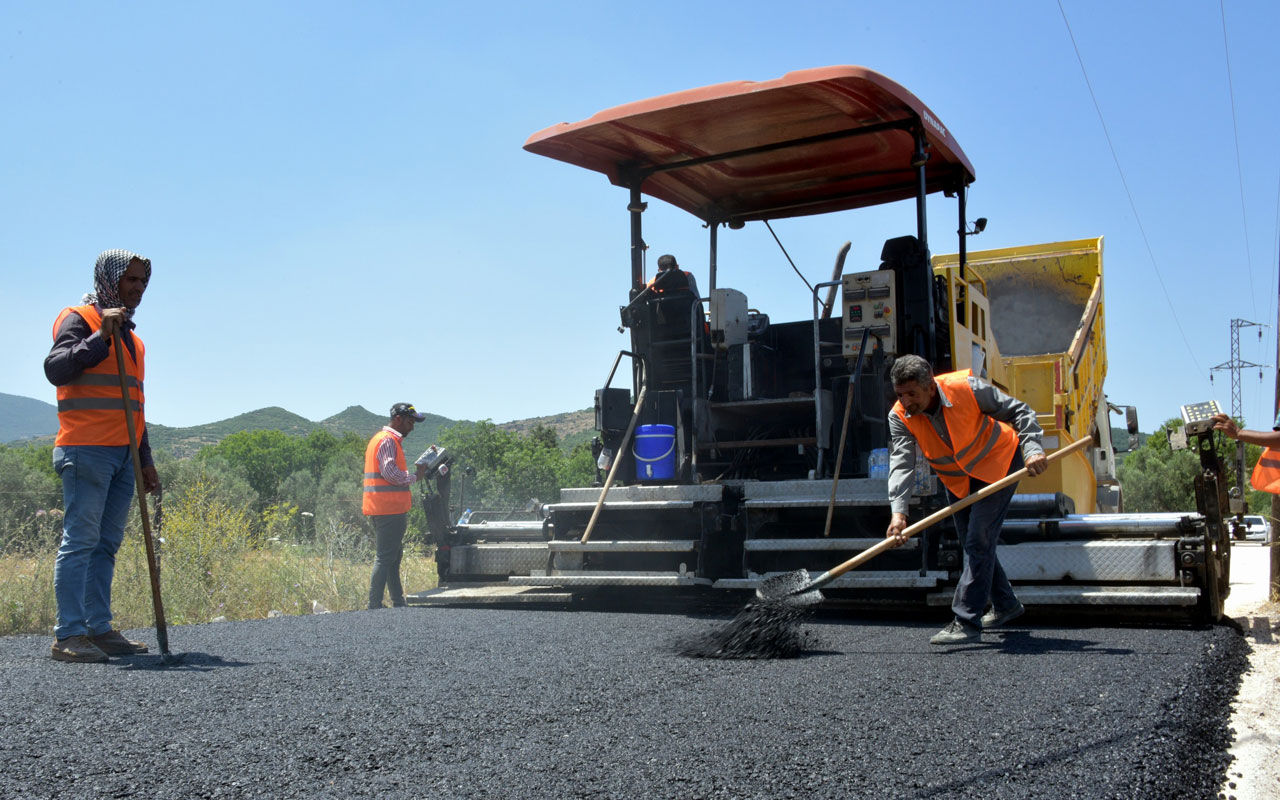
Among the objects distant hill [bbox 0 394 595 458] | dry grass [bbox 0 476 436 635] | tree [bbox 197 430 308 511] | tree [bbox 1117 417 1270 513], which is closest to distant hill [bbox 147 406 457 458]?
distant hill [bbox 0 394 595 458]

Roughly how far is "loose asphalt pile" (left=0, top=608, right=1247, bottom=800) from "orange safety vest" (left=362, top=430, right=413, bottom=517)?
2.82m

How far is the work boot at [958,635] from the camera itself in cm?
425

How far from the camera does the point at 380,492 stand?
723cm

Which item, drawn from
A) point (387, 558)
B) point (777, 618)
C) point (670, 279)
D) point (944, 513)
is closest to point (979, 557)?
point (944, 513)

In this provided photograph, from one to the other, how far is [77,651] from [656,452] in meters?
3.27

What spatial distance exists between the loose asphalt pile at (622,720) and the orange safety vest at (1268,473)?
2335 mm

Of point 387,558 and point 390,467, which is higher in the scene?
point 390,467

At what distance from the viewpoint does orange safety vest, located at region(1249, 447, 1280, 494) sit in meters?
6.14

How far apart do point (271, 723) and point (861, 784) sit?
1.61 meters

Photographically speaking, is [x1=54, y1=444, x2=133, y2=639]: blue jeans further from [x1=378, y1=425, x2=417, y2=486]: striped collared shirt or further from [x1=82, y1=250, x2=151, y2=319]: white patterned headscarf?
[x1=378, y1=425, x2=417, y2=486]: striped collared shirt

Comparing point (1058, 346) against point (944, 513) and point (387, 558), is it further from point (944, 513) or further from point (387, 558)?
point (387, 558)

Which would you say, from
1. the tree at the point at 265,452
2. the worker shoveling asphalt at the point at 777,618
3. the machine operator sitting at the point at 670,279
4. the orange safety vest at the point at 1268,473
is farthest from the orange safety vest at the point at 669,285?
the tree at the point at 265,452

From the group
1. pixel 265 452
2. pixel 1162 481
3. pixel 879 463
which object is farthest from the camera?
pixel 265 452

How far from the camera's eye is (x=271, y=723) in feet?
9.09
